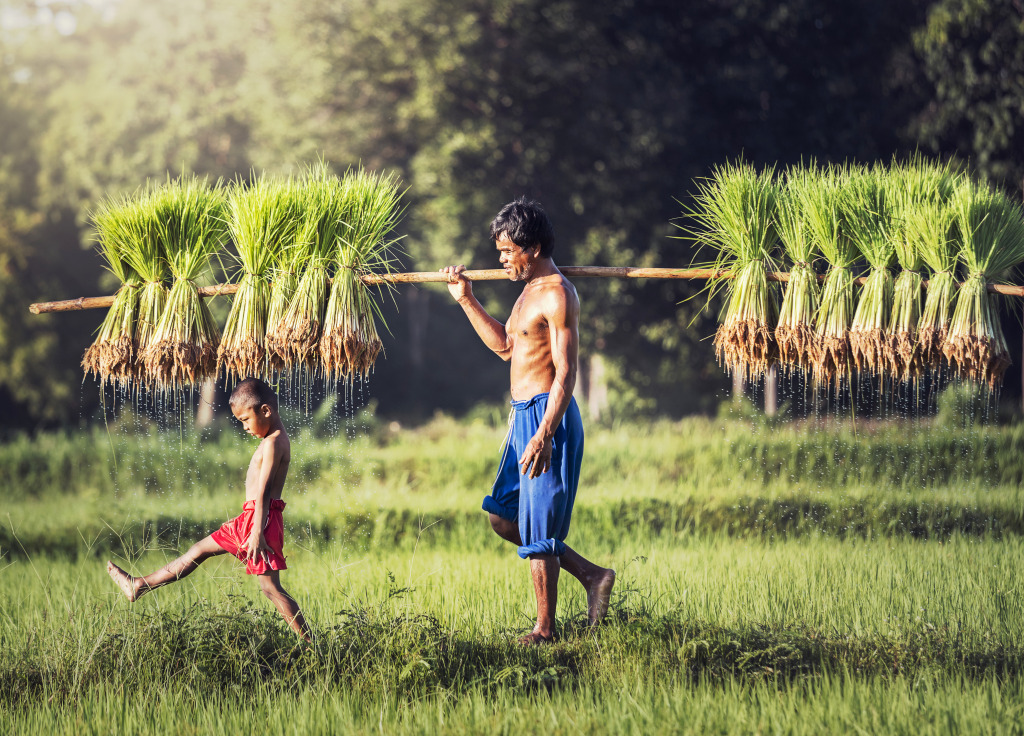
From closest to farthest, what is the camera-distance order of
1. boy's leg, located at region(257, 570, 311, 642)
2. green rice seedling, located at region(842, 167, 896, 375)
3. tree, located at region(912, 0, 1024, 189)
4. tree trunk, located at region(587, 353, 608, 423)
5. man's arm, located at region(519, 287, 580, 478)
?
man's arm, located at region(519, 287, 580, 478), boy's leg, located at region(257, 570, 311, 642), green rice seedling, located at region(842, 167, 896, 375), tree, located at region(912, 0, 1024, 189), tree trunk, located at region(587, 353, 608, 423)

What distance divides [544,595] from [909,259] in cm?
269

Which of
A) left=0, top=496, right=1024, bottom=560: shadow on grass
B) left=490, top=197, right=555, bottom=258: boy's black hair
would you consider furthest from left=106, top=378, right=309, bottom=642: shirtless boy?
left=0, top=496, right=1024, bottom=560: shadow on grass

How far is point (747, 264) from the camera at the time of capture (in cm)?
515

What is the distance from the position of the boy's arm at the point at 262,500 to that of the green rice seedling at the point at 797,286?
2772 millimetres

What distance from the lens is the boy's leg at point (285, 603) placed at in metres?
4.54

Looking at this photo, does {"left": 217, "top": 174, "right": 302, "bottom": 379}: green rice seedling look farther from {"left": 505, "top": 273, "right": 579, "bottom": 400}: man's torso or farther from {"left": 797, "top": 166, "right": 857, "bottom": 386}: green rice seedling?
{"left": 797, "top": 166, "right": 857, "bottom": 386}: green rice seedling

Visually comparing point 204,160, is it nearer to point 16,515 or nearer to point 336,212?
point 16,515

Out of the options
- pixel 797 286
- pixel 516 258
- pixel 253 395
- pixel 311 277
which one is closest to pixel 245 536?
pixel 253 395

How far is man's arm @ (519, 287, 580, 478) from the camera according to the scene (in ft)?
14.6

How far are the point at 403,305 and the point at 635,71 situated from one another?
18635 millimetres

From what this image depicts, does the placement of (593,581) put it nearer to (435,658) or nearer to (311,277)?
(435,658)

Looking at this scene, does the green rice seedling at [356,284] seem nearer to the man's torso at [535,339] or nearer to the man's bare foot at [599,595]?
the man's torso at [535,339]

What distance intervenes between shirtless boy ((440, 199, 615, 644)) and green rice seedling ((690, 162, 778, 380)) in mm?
999

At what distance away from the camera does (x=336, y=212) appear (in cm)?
511
